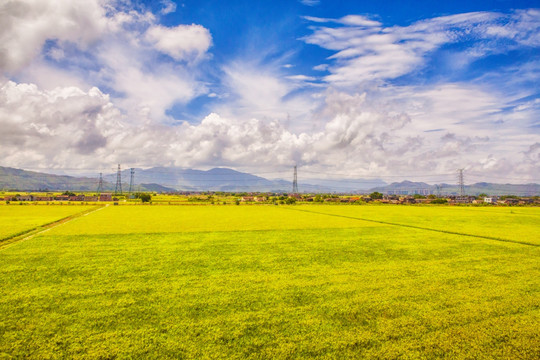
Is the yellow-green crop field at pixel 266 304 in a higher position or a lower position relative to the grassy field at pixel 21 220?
higher

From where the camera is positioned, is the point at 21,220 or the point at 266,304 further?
the point at 21,220

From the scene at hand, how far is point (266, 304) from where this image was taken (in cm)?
945

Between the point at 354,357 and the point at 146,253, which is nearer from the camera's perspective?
the point at 354,357

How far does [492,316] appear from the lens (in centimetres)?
884

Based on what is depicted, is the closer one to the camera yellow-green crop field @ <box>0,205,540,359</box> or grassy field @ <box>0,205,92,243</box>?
yellow-green crop field @ <box>0,205,540,359</box>

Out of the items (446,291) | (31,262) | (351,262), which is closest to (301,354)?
(446,291)

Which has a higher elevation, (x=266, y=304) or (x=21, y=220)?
(x=266, y=304)

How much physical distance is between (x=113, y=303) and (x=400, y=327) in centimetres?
888

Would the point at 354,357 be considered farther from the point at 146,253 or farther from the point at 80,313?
the point at 146,253

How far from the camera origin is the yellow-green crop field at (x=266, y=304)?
23.0 feet

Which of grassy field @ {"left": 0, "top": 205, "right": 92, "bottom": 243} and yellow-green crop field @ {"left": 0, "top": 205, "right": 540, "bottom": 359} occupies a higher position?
yellow-green crop field @ {"left": 0, "top": 205, "right": 540, "bottom": 359}

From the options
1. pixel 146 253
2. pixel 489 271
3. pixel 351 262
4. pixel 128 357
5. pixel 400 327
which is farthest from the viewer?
pixel 146 253

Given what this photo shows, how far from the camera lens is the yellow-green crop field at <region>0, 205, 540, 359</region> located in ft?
23.0

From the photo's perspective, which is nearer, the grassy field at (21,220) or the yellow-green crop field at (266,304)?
the yellow-green crop field at (266,304)
